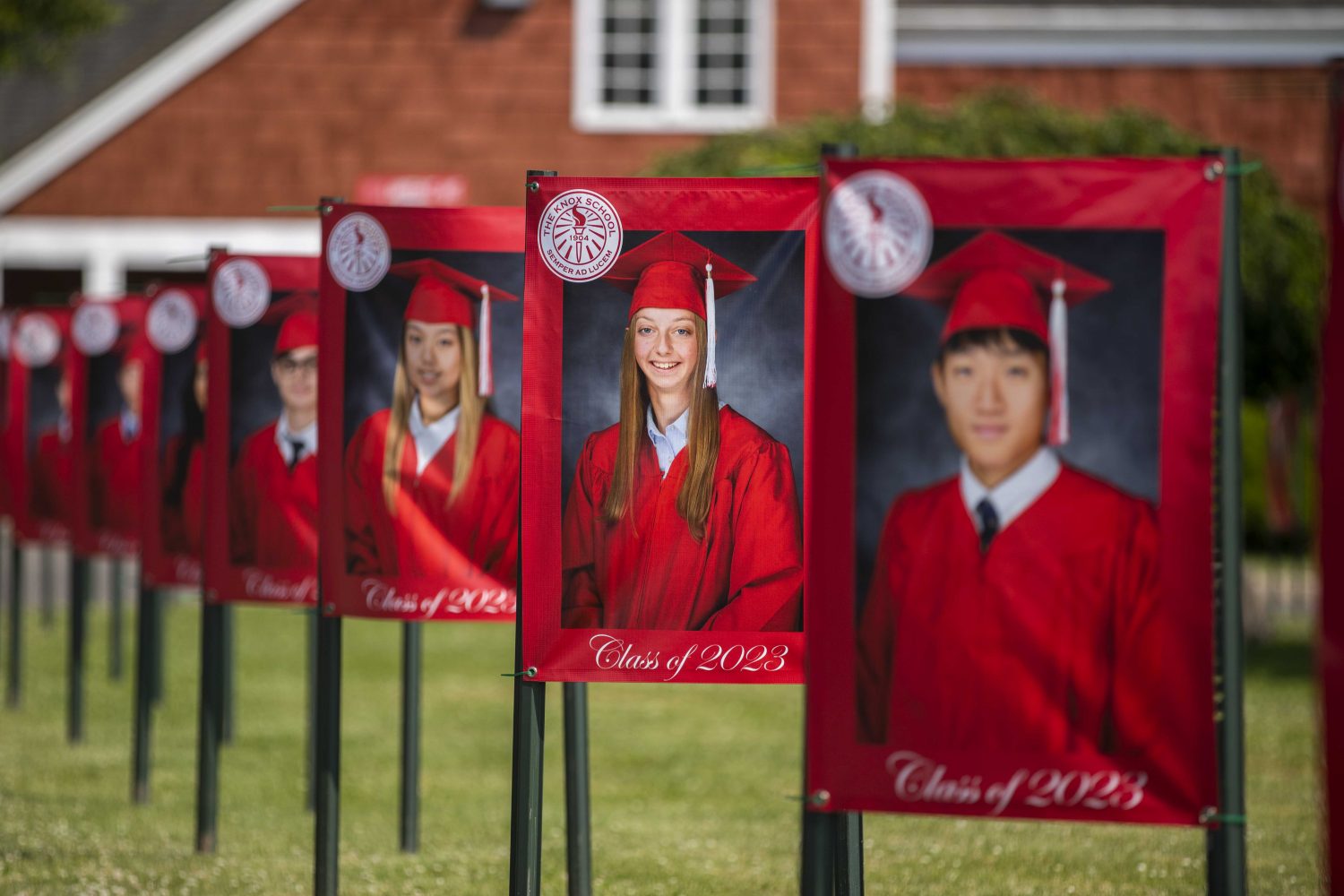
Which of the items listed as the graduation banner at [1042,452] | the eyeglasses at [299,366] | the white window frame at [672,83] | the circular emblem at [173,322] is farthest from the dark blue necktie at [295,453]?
the white window frame at [672,83]

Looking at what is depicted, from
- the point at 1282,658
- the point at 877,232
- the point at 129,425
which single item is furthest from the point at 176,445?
the point at 1282,658

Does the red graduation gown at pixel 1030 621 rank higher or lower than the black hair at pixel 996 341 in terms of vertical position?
lower

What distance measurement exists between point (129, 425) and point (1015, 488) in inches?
303

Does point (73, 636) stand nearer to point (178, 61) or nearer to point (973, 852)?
point (973, 852)

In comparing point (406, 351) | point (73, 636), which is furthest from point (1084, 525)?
point (73, 636)

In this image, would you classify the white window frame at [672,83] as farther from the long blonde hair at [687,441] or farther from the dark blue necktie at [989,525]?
the dark blue necktie at [989,525]

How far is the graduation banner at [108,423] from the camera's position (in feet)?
35.7

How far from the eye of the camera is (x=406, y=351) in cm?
659

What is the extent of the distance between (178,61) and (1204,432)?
21.6 meters

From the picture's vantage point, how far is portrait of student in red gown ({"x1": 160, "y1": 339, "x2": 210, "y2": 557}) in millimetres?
9094

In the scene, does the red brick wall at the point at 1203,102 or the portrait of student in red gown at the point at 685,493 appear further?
the red brick wall at the point at 1203,102

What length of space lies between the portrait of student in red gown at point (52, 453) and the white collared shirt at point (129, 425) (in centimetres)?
90

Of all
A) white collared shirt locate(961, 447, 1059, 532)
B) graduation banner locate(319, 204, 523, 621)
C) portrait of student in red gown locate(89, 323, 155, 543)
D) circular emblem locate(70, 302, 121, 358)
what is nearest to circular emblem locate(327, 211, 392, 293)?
graduation banner locate(319, 204, 523, 621)

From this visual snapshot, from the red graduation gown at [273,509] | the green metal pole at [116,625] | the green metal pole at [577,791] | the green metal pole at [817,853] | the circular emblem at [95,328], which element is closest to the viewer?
the green metal pole at [817,853]
